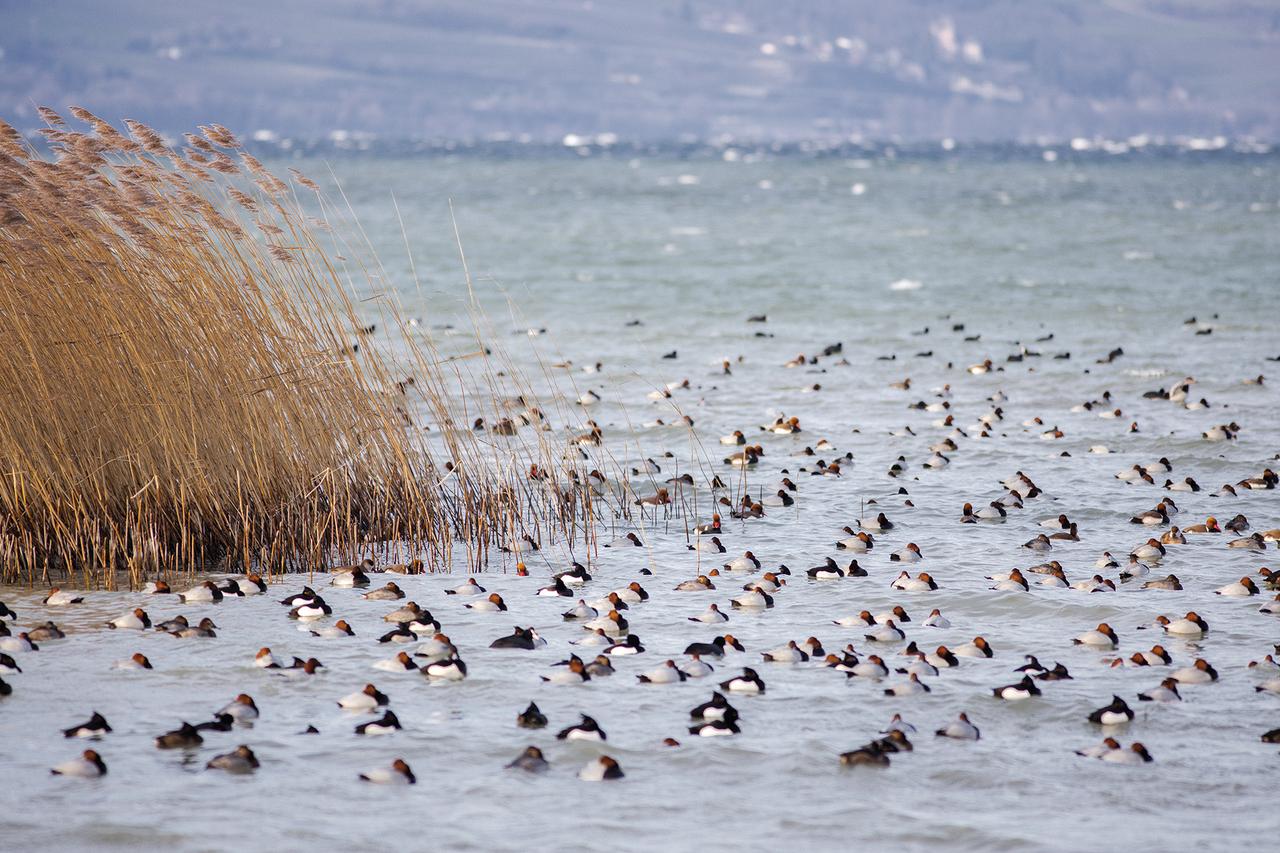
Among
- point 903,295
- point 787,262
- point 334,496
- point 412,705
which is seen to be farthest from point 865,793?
point 787,262

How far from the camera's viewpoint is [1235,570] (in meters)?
10.3

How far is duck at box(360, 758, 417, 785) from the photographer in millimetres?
6707

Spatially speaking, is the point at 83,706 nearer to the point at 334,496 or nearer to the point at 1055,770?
the point at 334,496

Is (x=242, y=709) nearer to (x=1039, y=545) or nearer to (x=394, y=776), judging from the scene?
(x=394, y=776)

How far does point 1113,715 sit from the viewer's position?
7375 millimetres

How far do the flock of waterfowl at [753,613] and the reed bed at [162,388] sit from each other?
1.68ft

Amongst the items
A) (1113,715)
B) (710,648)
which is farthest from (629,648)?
(1113,715)

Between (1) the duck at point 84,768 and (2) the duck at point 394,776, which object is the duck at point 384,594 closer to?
(2) the duck at point 394,776

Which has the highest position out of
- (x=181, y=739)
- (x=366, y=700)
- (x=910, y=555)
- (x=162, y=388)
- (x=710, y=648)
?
(x=162, y=388)

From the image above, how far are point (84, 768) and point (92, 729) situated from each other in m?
0.53

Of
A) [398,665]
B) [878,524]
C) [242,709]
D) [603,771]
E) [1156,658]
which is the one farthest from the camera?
[878,524]

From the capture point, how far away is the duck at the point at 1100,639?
862 centimetres

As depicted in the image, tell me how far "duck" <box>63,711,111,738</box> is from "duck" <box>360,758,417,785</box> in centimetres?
153

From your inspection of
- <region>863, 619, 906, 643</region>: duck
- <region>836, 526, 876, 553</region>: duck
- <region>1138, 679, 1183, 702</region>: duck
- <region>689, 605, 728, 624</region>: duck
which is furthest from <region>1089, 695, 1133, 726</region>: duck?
<region>836, 526, 876, 553</region>: duck
